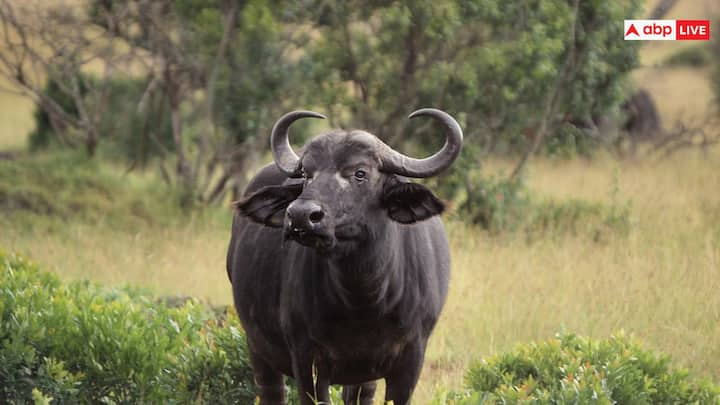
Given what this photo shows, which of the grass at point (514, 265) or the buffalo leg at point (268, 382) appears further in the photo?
the grass at point (514, 265)

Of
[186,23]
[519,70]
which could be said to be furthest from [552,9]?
[186,23]

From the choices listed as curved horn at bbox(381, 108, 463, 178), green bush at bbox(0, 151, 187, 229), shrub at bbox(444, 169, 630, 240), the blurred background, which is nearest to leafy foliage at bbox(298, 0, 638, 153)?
the blurred background

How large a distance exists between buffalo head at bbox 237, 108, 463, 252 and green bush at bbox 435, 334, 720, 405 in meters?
0.94

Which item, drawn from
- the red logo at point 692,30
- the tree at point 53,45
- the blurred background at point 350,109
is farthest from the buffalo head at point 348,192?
the red logo at point 692,30

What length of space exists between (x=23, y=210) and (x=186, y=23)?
9.76 feet

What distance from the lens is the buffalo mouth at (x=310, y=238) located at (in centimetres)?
429

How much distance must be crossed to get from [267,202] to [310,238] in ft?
2.08

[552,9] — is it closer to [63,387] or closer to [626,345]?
[626,345]

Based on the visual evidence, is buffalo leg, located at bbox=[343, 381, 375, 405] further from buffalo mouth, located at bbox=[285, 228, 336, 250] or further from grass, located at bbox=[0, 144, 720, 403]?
buffalo mouth, located at bbox=[285, 228, 336, 250]

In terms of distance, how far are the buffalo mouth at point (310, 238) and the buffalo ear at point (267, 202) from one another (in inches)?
21.7

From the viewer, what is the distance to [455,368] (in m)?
7.48

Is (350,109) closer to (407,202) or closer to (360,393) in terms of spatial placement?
(360,393)

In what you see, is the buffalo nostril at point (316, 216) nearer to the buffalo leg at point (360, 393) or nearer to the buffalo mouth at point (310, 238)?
the buffalo mouth at point (310, 238)

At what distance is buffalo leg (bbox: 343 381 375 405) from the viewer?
5.86 meters
